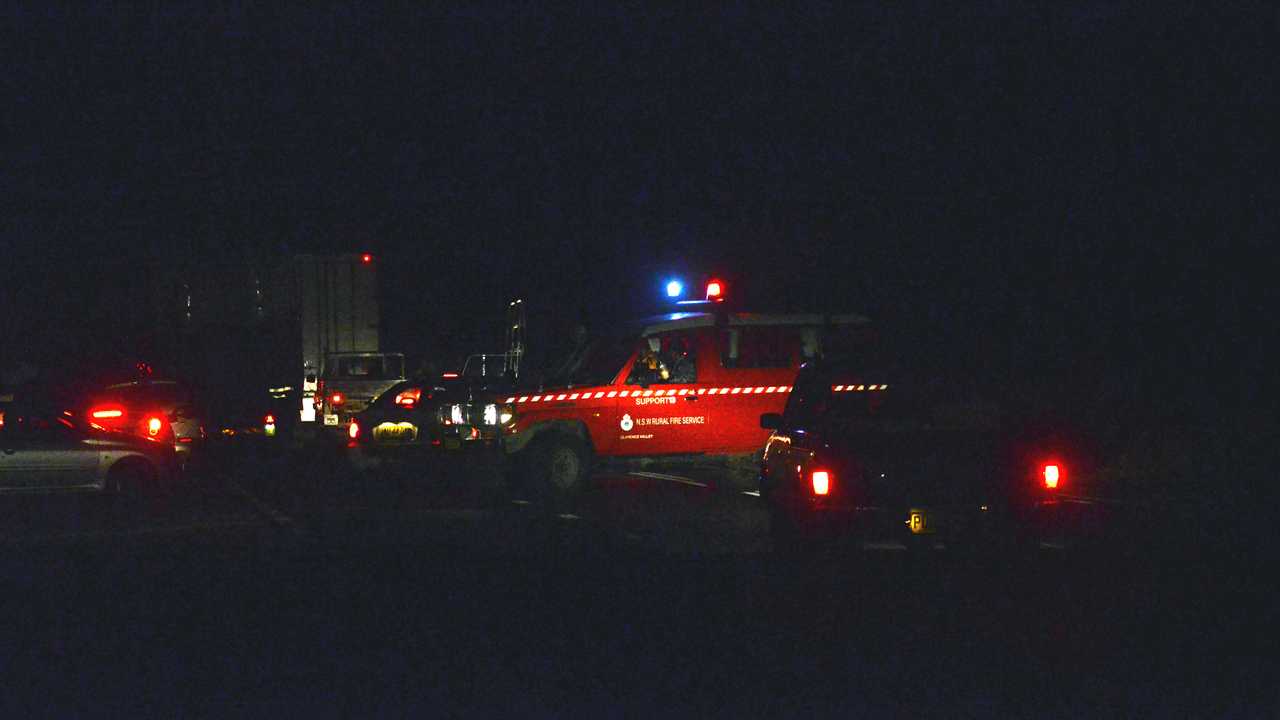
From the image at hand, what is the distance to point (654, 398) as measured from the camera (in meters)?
17.0

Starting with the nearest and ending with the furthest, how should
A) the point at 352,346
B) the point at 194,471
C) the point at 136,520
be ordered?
the point at 136,520, the point at 194,471, the point at 352,346

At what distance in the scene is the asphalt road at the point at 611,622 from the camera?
661 cm

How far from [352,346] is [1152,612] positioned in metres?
22.8

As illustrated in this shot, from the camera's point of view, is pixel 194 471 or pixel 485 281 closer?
pixel 194 471

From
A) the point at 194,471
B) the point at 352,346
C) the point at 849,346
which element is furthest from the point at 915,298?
the point at 194,471

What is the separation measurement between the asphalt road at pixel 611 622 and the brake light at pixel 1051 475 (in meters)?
0.30

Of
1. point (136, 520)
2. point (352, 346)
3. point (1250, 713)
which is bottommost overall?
point (1250, 713)

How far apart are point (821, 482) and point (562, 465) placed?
7.36m

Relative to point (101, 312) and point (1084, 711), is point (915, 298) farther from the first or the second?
point (1084, 711)

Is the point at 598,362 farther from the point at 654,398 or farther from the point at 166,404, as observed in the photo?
the point at 166,404

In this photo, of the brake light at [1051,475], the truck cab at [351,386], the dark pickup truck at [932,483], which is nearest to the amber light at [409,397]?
the truck cab at [351,386]

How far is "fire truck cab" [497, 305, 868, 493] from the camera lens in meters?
16.7

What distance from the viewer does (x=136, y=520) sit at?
14.2m

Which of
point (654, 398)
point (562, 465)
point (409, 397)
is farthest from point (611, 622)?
point (409, 397)
